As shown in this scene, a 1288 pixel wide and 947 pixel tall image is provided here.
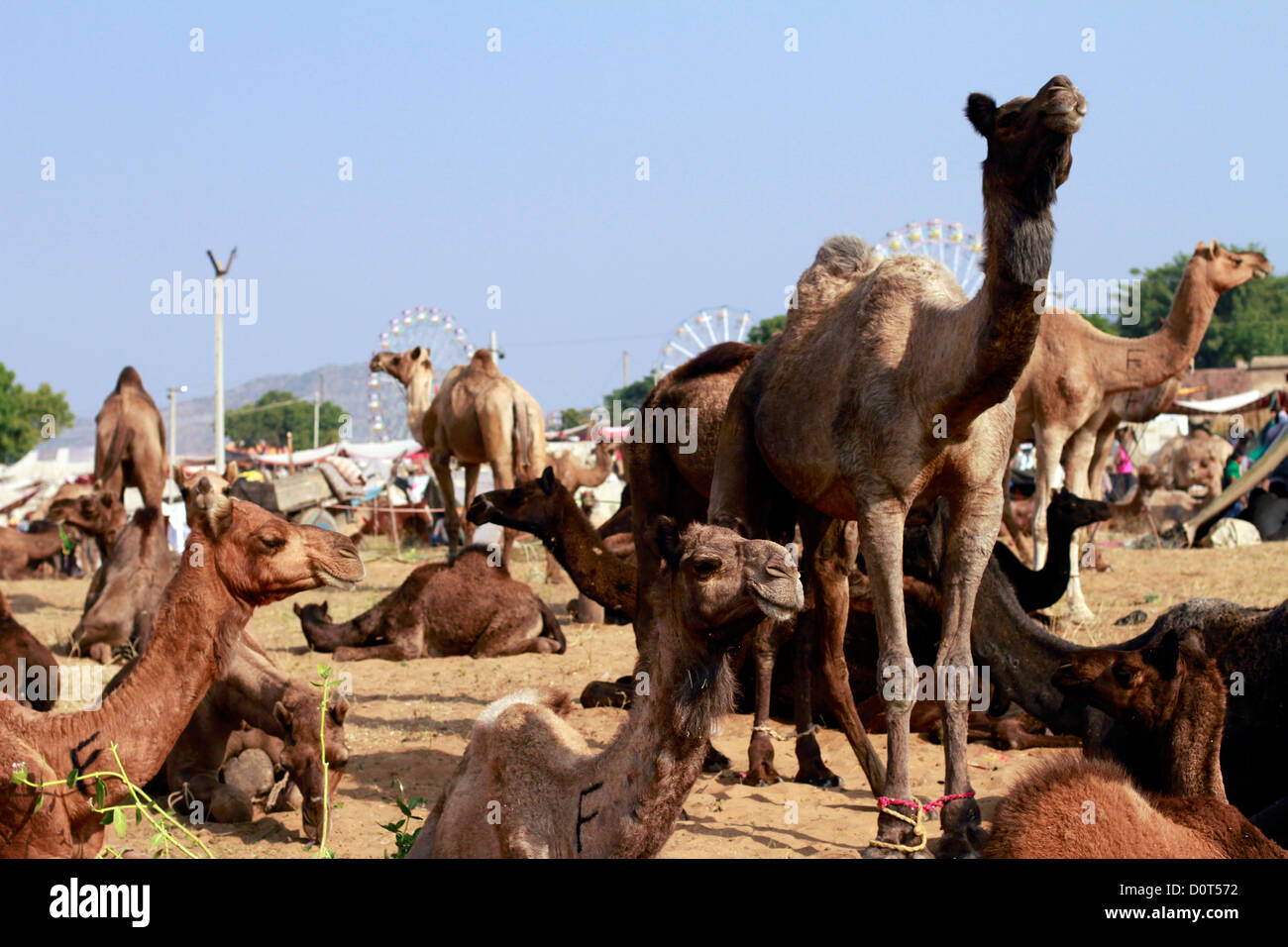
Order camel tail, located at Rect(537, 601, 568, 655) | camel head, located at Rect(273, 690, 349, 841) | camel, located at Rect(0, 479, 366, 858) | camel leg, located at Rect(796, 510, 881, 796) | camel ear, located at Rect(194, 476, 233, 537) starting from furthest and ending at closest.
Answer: camel tail, located at Rect(537, 601, 568, 655)
camel leg, located at Rect(796, 510, 881, 796)
camel head, located at Rect(273, 690, 349, 841)
camel ear, located at Rect(194, 476, 233, 537)
camel, located at Rect(0, 479, 366, 858)

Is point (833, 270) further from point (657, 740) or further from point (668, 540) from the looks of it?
point (657, 740)

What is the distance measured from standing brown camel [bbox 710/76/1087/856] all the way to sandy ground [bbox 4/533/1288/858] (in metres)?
0.59

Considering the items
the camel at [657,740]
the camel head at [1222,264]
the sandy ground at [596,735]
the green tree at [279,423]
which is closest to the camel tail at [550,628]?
the sandy ground at [596,735]

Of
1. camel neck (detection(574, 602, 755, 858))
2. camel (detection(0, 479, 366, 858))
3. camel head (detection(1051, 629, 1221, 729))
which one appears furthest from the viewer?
camel head (detection(1051, 629, 1221, 729))

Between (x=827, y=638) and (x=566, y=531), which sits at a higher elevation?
(x=566, y=531)

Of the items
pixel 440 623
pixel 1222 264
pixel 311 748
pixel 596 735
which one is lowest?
pixel 596 735

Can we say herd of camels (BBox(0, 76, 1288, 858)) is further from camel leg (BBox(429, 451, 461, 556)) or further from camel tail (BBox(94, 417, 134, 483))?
camel leg (BBox(429, 451, 461, 556))

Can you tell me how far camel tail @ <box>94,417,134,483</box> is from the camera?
45.6ft

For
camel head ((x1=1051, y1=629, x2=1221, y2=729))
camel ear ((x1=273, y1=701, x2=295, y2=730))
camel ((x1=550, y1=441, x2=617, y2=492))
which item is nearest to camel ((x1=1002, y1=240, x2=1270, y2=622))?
camel head ((x1=1051, y1=629, x2=1221, y2=729))

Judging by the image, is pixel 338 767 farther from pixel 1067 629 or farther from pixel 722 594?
pixel 1067 629

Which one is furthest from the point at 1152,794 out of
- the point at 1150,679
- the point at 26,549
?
the point at 26,549

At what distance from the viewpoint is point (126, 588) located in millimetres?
11805

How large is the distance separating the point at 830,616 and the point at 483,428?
11.2 metres
